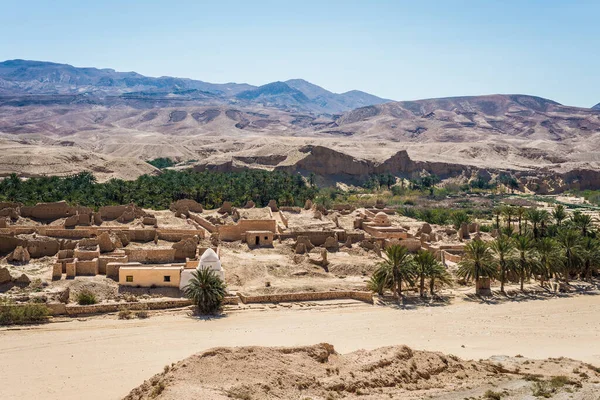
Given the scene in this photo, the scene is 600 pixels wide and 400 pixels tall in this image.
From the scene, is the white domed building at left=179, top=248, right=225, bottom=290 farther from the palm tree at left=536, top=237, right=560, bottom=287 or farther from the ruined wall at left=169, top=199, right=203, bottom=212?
the ruined wall at left=169, top=199, right=203, bottom=212

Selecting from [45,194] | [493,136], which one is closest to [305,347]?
[45,194]


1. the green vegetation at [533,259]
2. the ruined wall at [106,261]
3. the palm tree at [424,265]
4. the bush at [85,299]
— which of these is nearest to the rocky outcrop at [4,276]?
the bush at [85,299]

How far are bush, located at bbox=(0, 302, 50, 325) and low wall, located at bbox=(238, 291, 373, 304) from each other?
846cm

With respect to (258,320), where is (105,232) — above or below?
above

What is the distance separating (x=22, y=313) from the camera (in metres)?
23.7

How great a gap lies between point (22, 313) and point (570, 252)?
2726cm

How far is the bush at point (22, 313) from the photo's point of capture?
23.5m

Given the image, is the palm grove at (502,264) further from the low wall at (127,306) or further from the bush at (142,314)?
the bush at (142,314)

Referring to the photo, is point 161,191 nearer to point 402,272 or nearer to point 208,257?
point 208,257

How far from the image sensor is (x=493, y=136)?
176 m

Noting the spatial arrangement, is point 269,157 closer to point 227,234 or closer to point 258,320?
point 227,234

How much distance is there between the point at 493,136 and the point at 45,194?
14983cm

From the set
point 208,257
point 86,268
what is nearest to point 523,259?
point 208,257

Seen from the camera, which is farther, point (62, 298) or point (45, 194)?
point (45, 194)
